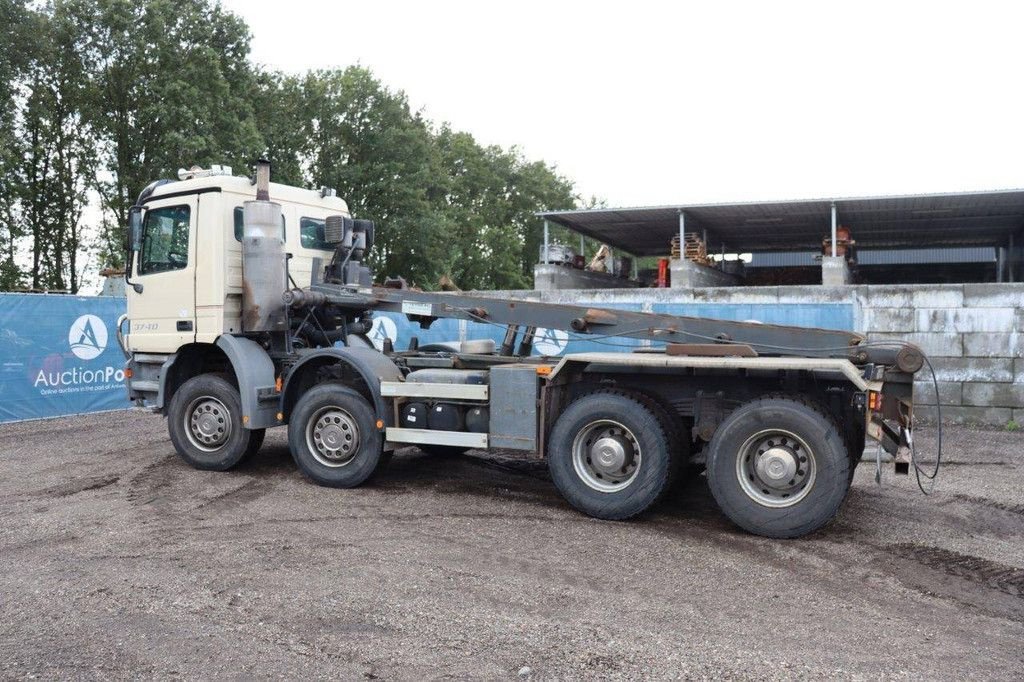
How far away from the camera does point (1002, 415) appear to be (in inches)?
534

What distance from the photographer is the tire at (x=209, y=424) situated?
902cm

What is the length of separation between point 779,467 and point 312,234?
19.4 feet

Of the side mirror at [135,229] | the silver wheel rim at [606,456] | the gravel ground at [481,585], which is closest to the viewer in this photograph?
the gravel ground at [481,585]

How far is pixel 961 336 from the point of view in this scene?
13.9 metres

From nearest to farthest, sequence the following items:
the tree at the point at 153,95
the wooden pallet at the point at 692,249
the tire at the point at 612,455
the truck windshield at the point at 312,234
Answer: the tire at the point at 612,455 < the truck windshield at the point at 312,234 < the wooden pallet at the point at 692,249 < the tree at the point at 153,95

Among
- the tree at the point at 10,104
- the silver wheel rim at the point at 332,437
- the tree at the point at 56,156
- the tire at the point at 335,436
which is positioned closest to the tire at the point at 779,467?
the tire at the point at 335,436

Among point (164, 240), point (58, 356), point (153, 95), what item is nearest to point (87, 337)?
point (58, 356)

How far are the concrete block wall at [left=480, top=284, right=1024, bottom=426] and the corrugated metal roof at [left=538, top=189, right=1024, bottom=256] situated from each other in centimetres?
825

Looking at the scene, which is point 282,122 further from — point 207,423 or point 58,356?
point 207,423

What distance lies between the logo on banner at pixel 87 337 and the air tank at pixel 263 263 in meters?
7.02

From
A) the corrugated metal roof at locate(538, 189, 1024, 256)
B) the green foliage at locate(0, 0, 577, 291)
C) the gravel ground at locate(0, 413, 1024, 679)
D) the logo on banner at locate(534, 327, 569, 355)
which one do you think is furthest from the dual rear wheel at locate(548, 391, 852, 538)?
the green foliage at locate(0, 0, 577, 291)

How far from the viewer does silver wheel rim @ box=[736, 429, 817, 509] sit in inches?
256

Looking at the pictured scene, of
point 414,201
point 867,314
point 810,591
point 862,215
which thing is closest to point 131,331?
point 810,591

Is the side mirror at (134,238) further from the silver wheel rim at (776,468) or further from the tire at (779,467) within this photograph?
the silver wheel rim at (776,468)
